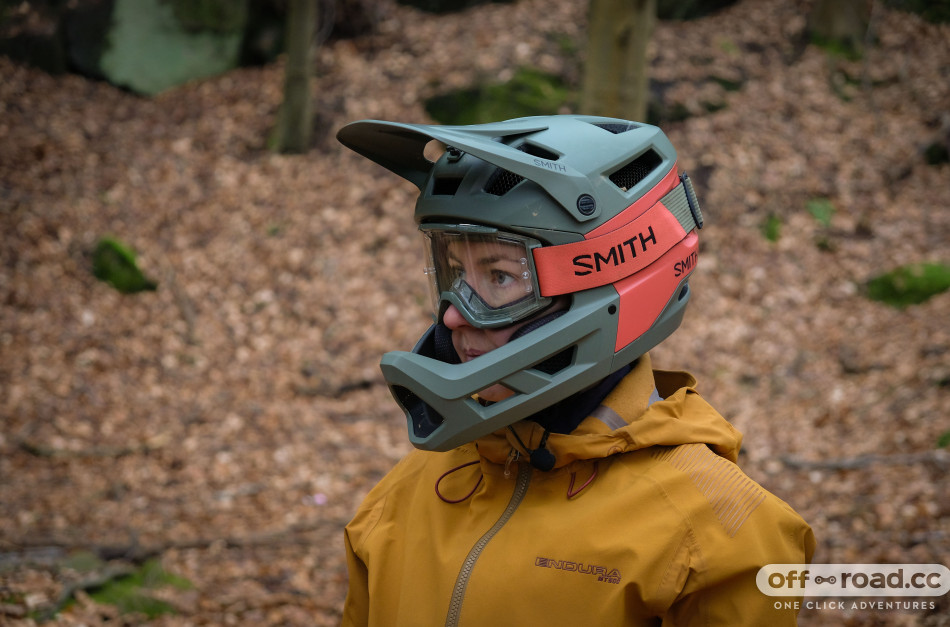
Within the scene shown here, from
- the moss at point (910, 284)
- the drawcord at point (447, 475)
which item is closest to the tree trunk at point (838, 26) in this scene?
the moss at point (910, 284)

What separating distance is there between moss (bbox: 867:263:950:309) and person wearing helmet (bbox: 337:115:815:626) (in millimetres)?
6053

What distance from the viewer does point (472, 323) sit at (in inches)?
77.9

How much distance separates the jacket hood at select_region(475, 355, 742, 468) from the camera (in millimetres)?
1812

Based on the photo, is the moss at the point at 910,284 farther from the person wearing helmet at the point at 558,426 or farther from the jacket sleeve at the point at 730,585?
the jacket sleeve at the point at 730,585

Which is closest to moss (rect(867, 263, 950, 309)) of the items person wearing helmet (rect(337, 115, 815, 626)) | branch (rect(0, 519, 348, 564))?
branch (rect(0, 519, 348, 564))

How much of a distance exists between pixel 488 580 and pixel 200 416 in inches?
218

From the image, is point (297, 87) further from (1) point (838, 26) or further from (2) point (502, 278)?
(2) point (502, 278)

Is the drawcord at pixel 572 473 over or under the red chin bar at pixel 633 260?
under

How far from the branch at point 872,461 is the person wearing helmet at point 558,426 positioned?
12.4ft

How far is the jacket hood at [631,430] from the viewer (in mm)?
1812

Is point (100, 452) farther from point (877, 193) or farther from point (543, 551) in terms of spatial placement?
point (877, 193)

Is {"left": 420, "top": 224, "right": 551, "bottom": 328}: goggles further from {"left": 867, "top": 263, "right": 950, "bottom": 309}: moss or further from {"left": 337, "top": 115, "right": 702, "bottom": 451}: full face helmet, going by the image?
{"left": 867, "top": 263, "right": 950, "bottom": 309}: moss

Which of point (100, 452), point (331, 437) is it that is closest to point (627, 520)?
point (331, 437)

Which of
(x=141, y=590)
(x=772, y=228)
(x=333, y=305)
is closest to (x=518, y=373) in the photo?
(x=141, y=590)
